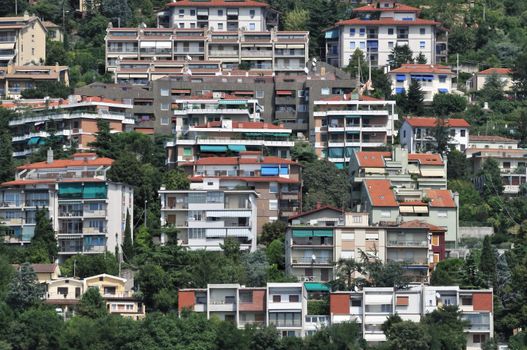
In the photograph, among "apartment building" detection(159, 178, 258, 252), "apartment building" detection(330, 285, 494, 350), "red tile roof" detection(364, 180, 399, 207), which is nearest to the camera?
"apartment building" detection(330, 285, 494, 350)

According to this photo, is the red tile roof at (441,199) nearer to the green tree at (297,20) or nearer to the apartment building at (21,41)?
the green tree at (297,20)

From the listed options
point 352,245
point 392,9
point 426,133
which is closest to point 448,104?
point 426,133

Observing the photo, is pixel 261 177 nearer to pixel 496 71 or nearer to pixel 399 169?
pixel 399 169

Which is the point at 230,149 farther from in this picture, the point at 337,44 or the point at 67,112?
the point at 337,44

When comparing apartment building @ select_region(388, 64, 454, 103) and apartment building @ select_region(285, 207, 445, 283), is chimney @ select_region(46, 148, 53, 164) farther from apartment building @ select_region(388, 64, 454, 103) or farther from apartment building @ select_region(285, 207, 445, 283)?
apartment building @ select_region(388, 64, 454, 103)

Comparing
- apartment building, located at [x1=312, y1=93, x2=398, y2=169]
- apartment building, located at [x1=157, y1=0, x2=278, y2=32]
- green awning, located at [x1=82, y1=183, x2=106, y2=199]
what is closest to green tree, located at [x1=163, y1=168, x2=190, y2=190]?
green awning, located at [x1=82, y1=183, x2=106, y2=199]

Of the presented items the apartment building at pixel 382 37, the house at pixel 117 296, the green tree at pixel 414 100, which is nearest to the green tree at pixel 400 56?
the apartment building at pixel 382 37
